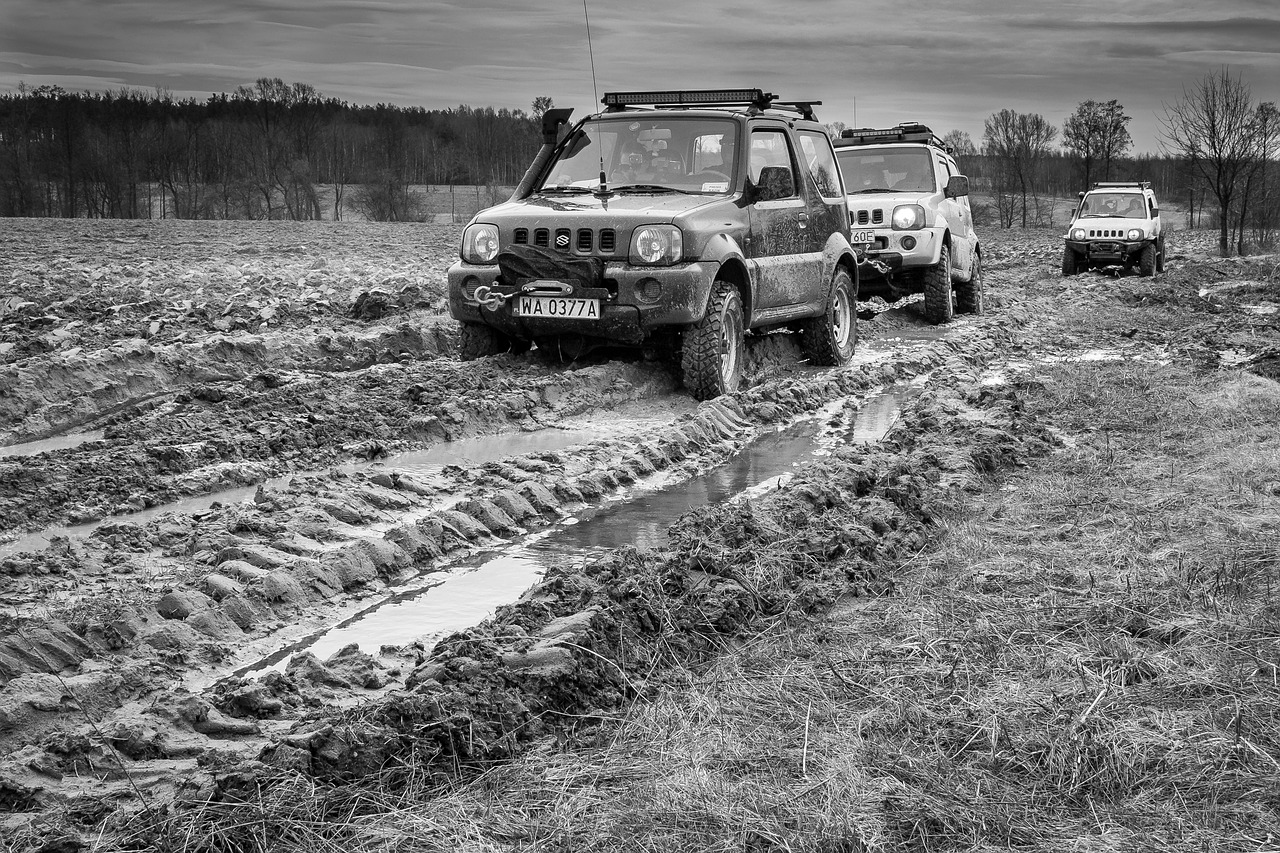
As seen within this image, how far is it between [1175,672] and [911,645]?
31.3 inches

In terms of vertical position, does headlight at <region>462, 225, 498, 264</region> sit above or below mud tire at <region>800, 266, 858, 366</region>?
above

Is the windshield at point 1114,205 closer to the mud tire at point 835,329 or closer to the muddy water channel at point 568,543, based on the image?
the mud tire at point 835,329

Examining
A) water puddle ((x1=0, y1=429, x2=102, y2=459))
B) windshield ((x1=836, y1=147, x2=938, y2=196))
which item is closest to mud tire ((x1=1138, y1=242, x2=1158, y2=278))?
windshield ((x1=836, y1=147, x2=938, y2=196))

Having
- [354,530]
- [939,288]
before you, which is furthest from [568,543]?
[939,288]

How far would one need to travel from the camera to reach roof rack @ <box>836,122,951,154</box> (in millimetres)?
15109

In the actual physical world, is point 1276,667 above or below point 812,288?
below

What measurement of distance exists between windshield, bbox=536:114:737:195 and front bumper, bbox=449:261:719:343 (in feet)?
3.44

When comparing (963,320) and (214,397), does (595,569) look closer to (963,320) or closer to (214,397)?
(214,397)

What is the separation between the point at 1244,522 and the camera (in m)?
5.25

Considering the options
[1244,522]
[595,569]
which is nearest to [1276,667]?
[1244,522]

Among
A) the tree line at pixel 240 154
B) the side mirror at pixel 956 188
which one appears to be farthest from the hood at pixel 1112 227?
the tree line at pixel 240 154

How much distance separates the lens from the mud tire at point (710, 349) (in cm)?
→ 859

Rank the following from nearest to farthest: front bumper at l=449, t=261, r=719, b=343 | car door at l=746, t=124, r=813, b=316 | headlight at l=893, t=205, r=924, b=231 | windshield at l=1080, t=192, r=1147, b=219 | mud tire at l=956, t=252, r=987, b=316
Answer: front bumper at l=449, t=261, r=719, b=343, car door at l=746, t=124, r=813, b=316, headlight at l=893, t=205, r=924, b=231, mud tire at l=956, t=252, r=987, b=316, windshield at l=1080, t=192, r=1147, b=219

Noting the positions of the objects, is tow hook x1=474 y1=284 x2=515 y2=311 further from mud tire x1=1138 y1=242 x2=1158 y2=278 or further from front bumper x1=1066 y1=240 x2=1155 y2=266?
mud tire x1=1138 y1=242 x2=1158 y2=278
